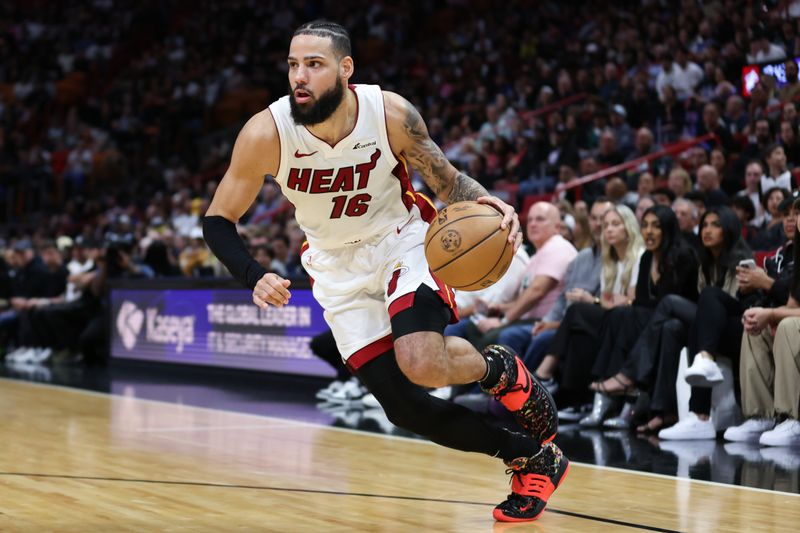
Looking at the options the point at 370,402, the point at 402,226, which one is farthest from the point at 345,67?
the point at 370,402

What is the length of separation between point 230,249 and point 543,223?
4.16m

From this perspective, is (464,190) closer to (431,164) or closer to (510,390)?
(431,164)

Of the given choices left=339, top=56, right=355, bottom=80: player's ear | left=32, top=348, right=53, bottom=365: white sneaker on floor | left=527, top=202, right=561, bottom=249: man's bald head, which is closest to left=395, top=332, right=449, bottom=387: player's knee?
left=339, top=56, right=355, bottom=80: player's ear

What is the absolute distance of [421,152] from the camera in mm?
4324

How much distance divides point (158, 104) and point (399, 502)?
1835cm

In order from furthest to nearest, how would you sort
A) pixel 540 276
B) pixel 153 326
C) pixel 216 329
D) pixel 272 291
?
1. pixel 153 326
2. pixel 216 329
3. pixel 540 276
4. pixel 272 291

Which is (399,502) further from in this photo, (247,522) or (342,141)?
(342,141)

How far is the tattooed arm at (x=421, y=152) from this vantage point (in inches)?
170

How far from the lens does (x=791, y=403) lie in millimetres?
6008

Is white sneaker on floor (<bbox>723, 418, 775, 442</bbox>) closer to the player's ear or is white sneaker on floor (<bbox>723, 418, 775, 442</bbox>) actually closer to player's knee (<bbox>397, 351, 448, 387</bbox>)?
player's knee (<bbox>397, 351, 448, 387</bbox>)

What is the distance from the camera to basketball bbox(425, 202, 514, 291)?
3.94 meters

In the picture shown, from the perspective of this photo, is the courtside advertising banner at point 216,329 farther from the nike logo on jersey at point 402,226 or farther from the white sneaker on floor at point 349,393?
the nike logo on jersey at point 402,226

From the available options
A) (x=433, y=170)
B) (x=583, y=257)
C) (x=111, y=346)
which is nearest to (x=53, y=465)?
(x=433, y=170)

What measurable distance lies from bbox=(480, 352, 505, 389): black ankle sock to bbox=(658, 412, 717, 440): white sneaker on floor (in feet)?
8.87
